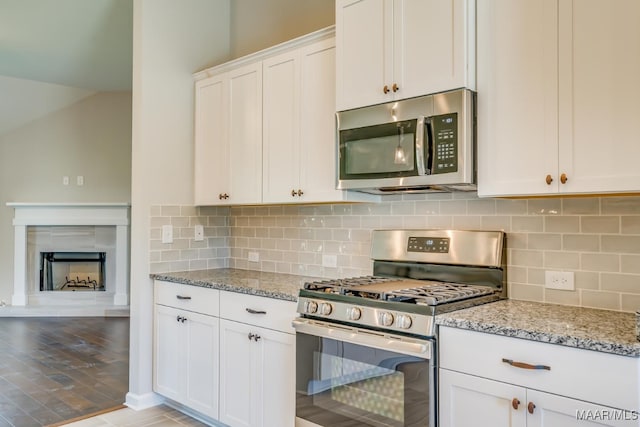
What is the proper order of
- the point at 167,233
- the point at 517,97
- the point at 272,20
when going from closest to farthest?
the point at 517,97, the point at 167,233, the point at 272,20

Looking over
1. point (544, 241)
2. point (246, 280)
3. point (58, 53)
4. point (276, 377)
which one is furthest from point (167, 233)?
point (58, 53)

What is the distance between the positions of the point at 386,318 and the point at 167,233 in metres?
1.96

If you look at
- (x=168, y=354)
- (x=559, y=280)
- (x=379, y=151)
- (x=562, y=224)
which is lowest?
(x=168, y=354)

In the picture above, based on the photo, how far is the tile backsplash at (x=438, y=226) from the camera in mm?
2037

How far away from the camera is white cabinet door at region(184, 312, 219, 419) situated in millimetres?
2898

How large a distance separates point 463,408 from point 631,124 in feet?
3.76

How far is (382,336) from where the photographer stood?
1994mm

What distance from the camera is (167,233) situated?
3436 millimetres

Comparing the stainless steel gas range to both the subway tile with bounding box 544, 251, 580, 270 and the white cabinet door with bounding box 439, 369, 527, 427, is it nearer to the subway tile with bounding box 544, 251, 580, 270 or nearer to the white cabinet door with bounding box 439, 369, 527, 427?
the white cabinet door with bounding box 439, 369, 527, 427

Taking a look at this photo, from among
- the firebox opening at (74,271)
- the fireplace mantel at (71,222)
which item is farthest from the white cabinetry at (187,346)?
the firebox opening at (74,271)

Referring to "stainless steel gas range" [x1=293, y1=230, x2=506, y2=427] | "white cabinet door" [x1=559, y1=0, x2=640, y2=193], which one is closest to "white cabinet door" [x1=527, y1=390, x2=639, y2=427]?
"stainless steel gas range" [x1=293, y1=230, x2=506, y2=427]

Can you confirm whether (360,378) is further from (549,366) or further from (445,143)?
(445,143)

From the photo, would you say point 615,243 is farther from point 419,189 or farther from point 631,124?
point 419,189

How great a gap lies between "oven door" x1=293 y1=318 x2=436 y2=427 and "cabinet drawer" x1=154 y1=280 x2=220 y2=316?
2.53 ft
